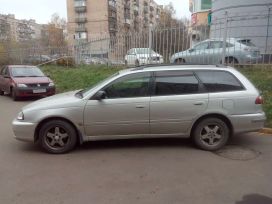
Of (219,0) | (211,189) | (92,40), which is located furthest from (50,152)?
(219,0)

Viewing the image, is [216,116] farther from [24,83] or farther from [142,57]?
[24,83]

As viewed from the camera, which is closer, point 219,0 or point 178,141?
point 178,141

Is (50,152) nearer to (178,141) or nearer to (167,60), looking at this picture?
(178,141)

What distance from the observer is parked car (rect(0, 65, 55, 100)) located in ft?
38.2

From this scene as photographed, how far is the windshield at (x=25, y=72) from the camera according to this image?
→ 1271cm

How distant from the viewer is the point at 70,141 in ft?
17.9

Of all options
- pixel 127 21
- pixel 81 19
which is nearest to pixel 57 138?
pixel 81 19

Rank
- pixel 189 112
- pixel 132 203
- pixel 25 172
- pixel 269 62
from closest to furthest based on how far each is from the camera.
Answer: pixel 132 203, pixel 25 172, pixel 189 112, pixel 269 62

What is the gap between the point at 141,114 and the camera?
5.39 meters

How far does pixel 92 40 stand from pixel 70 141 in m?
11.2

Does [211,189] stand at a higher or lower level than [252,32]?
lower

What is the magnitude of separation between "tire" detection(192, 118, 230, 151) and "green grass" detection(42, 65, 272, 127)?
1855mm

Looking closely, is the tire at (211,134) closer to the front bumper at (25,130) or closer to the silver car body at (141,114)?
the silver car body at (141,114)

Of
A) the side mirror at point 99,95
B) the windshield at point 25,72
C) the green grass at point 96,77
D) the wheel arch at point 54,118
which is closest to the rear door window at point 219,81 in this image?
the side mirror at point 99,95
